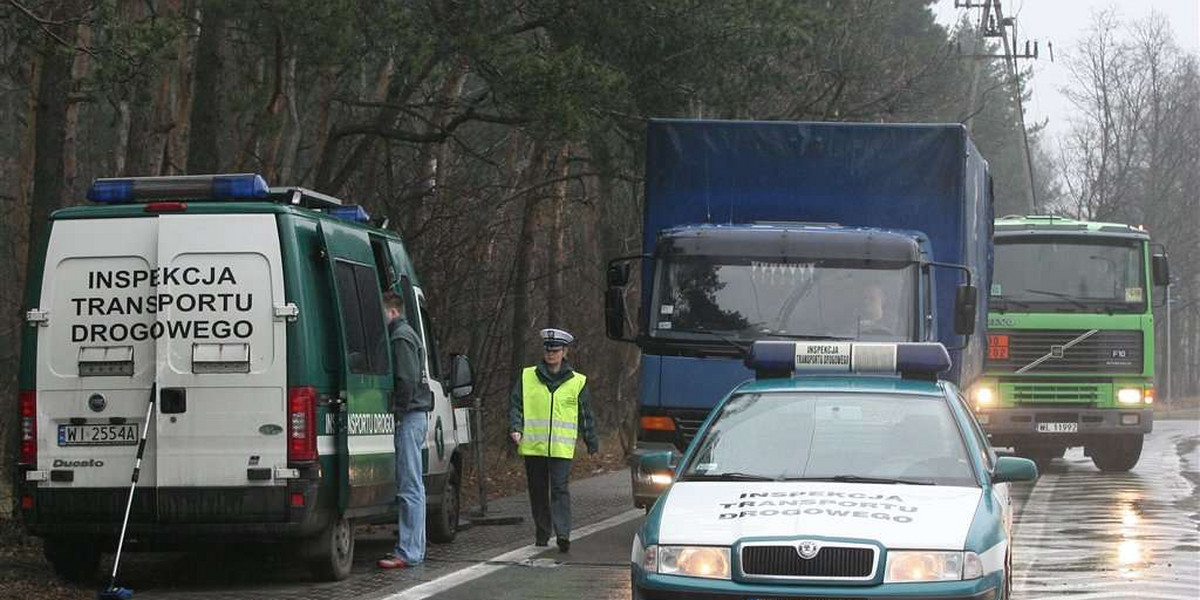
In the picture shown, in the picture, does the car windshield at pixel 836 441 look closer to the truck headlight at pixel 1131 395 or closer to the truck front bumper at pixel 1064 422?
the truck front bumper at pixel 1064 422

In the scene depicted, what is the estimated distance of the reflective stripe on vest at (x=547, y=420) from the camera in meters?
14.8

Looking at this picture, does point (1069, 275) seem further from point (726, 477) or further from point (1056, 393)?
point (726, 477)

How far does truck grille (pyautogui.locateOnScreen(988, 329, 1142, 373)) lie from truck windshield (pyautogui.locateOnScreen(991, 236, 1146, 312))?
35cm

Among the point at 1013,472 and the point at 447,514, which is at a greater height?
the point at 1013,472

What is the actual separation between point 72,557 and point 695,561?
5.30 meters

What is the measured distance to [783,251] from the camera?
1505 cm

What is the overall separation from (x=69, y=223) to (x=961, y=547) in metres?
6.19

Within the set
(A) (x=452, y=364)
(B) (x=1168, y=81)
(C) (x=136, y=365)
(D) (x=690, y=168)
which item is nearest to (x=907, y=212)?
(D) (x=690, y=168)

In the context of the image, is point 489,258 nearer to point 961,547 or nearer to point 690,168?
point 690,168

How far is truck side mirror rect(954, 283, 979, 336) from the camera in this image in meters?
15.2

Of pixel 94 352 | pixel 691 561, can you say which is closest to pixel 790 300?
pixel 94 352

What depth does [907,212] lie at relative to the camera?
632 inches

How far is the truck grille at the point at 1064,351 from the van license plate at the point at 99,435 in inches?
628

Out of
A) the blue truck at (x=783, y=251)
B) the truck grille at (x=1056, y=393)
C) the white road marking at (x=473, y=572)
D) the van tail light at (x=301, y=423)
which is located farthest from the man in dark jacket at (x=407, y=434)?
the truck grille at (x=1056, y=393)
